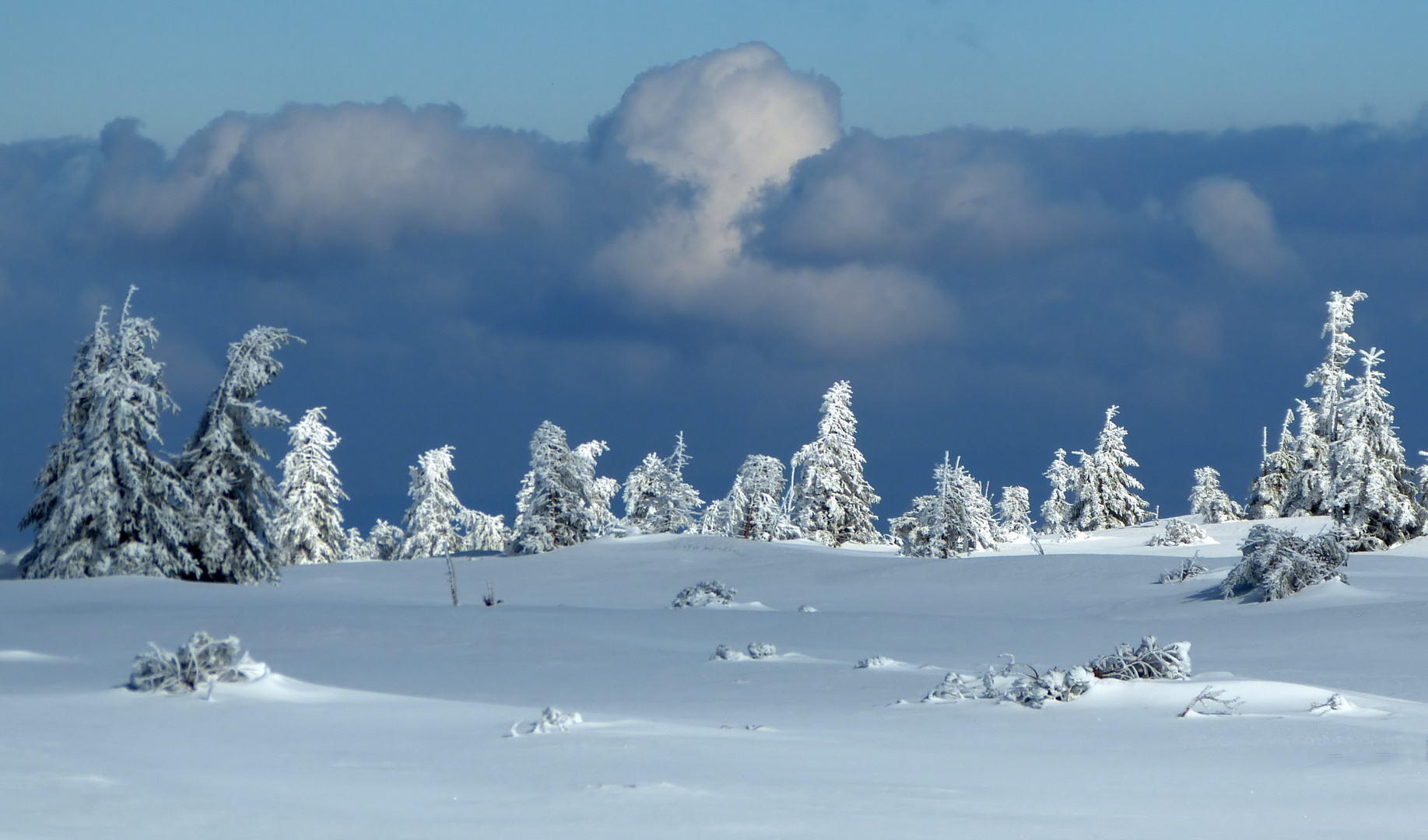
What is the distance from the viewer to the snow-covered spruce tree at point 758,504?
2120 inches

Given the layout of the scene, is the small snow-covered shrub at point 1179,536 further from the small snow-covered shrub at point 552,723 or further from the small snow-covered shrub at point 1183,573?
the small snow-covered shrub at point 552,723

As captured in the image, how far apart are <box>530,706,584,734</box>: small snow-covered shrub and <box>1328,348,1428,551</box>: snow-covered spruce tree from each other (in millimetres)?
33211

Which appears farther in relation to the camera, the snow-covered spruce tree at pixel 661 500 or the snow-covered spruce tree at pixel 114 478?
the snow-covered spruce tree at pixel 661 500

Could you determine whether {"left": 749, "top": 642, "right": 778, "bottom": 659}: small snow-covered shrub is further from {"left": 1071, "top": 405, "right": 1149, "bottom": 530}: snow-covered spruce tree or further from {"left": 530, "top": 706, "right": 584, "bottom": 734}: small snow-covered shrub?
{"left": 1071, "top": 405, "right": 1149, "bottom": 530}: snow-covered spruce tree

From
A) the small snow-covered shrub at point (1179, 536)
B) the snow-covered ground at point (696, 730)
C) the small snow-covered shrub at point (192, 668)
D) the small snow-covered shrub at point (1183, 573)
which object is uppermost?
the small snow-covered shrub at point (1179, 536)

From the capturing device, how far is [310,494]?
50219 millimetres

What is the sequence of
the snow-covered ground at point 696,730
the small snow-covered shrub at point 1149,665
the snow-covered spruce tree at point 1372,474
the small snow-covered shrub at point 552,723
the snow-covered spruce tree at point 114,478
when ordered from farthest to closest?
the snow-covered spruce tree at point 1372,474 < the snow-covered spruce tree at point 114,478 < the small snow-covered shrub at point 1149,665 < the small snow-covered shrub at point 552,723 < the snow-covered ground at point 696,730

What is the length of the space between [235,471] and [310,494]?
23.6 m

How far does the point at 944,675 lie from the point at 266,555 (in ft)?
65.6

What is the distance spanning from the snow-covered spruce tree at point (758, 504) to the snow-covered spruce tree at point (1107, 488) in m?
17.0

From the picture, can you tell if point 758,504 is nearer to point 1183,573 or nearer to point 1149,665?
point 1183,573

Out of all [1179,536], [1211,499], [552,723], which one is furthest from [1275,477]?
[552,723]

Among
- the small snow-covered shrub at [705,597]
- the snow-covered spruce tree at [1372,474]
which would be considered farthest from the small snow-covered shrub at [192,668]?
the snow-covered spruce tree at [1372,474]

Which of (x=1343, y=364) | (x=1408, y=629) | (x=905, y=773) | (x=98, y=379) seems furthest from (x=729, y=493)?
(x=905, y=773)
